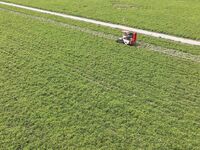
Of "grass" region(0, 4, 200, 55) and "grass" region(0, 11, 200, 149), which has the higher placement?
"grass" region(0, 4, 200, 55)

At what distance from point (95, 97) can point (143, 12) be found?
1343 cm

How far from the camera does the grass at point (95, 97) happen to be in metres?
9.53

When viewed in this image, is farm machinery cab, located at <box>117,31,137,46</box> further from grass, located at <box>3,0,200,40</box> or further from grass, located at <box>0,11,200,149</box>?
grass, located at <box>3,0,200,40</box>

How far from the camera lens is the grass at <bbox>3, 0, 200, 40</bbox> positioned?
18.8 meters

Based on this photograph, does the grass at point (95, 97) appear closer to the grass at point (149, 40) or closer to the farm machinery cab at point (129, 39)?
the farm machinery cab at point (129, 39)

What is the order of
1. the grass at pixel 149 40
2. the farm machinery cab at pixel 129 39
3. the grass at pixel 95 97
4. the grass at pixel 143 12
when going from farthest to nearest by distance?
the grass at pixel 143 12, the farm machinery cab at pixel 129 39, the grass at pixel 149 40, the grass at pixel 95 97

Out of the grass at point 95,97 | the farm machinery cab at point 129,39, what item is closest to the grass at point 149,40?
the farm machinery cab at point 129,39

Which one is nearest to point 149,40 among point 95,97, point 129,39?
point 129,39

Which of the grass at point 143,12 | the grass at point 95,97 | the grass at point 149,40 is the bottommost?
the grass at point 95,97

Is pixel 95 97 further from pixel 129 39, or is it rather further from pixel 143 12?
pixel 143 12

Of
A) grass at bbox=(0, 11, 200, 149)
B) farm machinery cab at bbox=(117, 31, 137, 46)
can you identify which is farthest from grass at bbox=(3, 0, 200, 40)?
grass at bbox=(0, 11, 200, 149)

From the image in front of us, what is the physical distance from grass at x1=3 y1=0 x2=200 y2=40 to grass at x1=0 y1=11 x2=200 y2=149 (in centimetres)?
432

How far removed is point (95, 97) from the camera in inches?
454

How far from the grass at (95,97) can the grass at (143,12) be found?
4.32 meters
